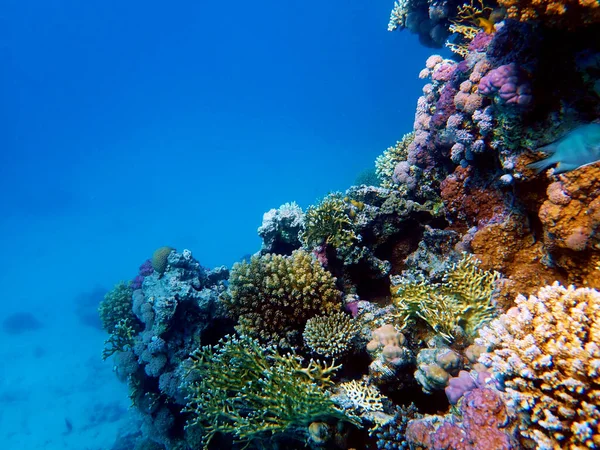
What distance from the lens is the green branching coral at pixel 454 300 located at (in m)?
3.82

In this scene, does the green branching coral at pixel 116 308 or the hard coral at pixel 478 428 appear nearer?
the hard coral at pixel 478 428

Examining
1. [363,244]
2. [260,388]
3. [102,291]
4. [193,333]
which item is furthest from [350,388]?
[102,291]

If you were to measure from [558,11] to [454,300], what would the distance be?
10.3 feet

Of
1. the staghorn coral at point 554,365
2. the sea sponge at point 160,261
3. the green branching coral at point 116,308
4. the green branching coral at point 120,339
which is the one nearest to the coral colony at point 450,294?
the staghorn coral at point 554,365

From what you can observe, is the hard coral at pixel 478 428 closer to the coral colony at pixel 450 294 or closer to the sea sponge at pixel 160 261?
the coral colony at pixel 450 294

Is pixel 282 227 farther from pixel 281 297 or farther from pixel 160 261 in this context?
pixel 160 261

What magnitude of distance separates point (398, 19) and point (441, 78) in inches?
198

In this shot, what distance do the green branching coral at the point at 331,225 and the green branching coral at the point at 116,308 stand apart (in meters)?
7.18

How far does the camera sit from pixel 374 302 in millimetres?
5605

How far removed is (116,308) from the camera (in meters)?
10.0

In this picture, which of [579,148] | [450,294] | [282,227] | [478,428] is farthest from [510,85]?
[282,227]

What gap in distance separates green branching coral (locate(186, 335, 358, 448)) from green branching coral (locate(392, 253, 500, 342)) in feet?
4.25

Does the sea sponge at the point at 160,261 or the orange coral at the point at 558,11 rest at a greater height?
the sea sponge at the point at 160,261

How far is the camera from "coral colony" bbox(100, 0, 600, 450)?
2463 mm
